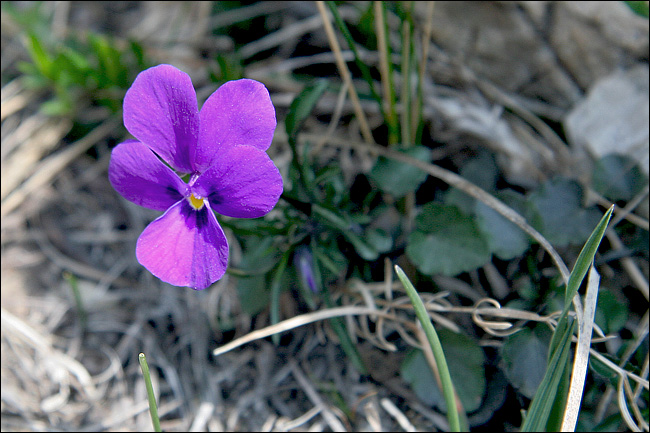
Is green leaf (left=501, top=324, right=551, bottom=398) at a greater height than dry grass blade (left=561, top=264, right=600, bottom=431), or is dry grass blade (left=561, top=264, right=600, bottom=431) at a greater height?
dry grass blade (left=561, top=264, right=600, bottom=431)

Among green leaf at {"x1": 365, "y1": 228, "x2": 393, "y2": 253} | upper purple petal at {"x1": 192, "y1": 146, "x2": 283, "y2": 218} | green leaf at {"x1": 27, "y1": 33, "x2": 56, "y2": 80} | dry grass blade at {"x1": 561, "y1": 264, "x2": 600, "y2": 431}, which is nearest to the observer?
upper purple petal at {"x1": 192, "y1": 146, "x2": 283, "y2": 218}

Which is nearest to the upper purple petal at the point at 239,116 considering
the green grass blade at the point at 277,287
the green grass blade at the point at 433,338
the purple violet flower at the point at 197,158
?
the purple violet flower at the point at 197,158

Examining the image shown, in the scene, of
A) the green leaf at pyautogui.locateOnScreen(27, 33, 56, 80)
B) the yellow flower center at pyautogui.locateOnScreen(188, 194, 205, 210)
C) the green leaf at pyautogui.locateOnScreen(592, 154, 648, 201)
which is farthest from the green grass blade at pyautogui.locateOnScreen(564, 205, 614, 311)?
the green leaf at pyautogui.locateOnScreen(27, 33, 56, 80)

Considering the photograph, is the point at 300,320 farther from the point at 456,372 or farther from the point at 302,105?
the point at 302,105

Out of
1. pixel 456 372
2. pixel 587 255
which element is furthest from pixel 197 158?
pixel 456 372

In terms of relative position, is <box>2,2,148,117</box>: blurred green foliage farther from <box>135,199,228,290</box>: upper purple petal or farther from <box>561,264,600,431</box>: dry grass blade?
<box>561,264,600,431</box>: dry grass blade

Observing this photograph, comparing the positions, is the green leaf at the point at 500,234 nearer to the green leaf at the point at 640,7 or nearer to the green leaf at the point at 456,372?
the green leaf at the point at 456,372

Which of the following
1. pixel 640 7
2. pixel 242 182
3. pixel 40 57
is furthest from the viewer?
pixel 40 57

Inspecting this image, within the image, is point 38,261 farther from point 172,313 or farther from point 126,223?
point 172,313
